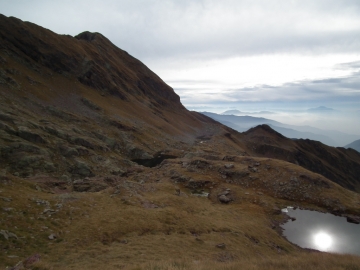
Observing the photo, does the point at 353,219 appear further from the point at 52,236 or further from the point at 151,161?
the point at 151,161

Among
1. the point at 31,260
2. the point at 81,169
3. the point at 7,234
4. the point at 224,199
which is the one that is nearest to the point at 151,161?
the point at 81,169

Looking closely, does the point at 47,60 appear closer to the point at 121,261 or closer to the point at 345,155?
the point at 121,261

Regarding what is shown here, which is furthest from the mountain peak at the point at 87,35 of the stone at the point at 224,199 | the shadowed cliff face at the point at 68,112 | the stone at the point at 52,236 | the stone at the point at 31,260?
the stone at the point at 31,260

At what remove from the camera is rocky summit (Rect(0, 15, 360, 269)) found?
19000 mm

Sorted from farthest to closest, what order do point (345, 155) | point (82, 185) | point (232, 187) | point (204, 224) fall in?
point (345, 155)
point (232, 187)
point (82, 185)
point (204, 224)

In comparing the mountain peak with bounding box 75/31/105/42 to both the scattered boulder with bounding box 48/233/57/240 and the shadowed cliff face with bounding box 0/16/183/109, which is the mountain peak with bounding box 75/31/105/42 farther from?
the scattered boulder with bounding box 48/233/57/240

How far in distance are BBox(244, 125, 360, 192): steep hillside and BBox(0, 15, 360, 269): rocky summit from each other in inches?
2456

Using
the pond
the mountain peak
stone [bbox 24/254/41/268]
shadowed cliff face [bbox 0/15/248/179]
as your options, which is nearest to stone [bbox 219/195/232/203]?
the pond

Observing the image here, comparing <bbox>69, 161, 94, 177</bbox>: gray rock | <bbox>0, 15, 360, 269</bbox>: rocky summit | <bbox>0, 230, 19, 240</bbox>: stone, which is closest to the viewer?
<bbox>0, 230, 19, 240</bbox>: stone

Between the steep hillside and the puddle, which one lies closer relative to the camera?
the puddle

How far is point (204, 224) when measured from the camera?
29.3m

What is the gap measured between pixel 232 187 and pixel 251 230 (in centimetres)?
1698

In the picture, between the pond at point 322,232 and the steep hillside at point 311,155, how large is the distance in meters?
107

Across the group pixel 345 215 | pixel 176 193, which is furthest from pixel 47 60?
pixel 345 215
